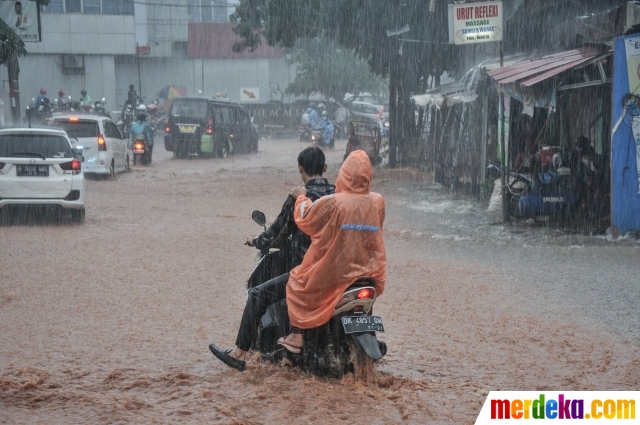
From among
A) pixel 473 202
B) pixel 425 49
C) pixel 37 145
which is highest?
pixel 425 49

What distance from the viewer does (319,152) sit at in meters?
5.33

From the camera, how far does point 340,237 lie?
4977 mm

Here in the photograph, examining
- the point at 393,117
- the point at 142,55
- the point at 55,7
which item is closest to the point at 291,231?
the point at 393,117

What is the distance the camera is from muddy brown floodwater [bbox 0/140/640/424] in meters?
4.98

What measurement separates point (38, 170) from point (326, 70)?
3682cm

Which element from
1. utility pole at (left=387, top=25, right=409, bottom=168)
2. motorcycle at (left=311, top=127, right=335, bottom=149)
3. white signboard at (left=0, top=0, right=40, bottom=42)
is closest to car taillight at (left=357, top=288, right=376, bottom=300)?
white signboard at (left=0, top=0, right=40, bottom=42)

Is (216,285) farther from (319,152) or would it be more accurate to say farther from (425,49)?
(425,49)

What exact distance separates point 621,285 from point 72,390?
5882 mm

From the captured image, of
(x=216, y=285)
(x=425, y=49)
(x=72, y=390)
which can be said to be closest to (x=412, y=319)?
(x=216, y=285)

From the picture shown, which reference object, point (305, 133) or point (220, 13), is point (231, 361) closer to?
point (305, 133)

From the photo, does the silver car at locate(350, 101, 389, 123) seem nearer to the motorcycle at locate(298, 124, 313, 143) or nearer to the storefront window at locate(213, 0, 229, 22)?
the motorcycle at locate(298, 124, 313, 143)

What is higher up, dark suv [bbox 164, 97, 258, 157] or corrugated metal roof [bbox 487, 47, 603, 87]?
corrugated metal roof [bbox 487, 47, 603, 87]

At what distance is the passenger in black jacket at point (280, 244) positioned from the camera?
207 inches

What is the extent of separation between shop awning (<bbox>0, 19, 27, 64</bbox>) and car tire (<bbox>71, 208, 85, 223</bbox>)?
5385 mm
